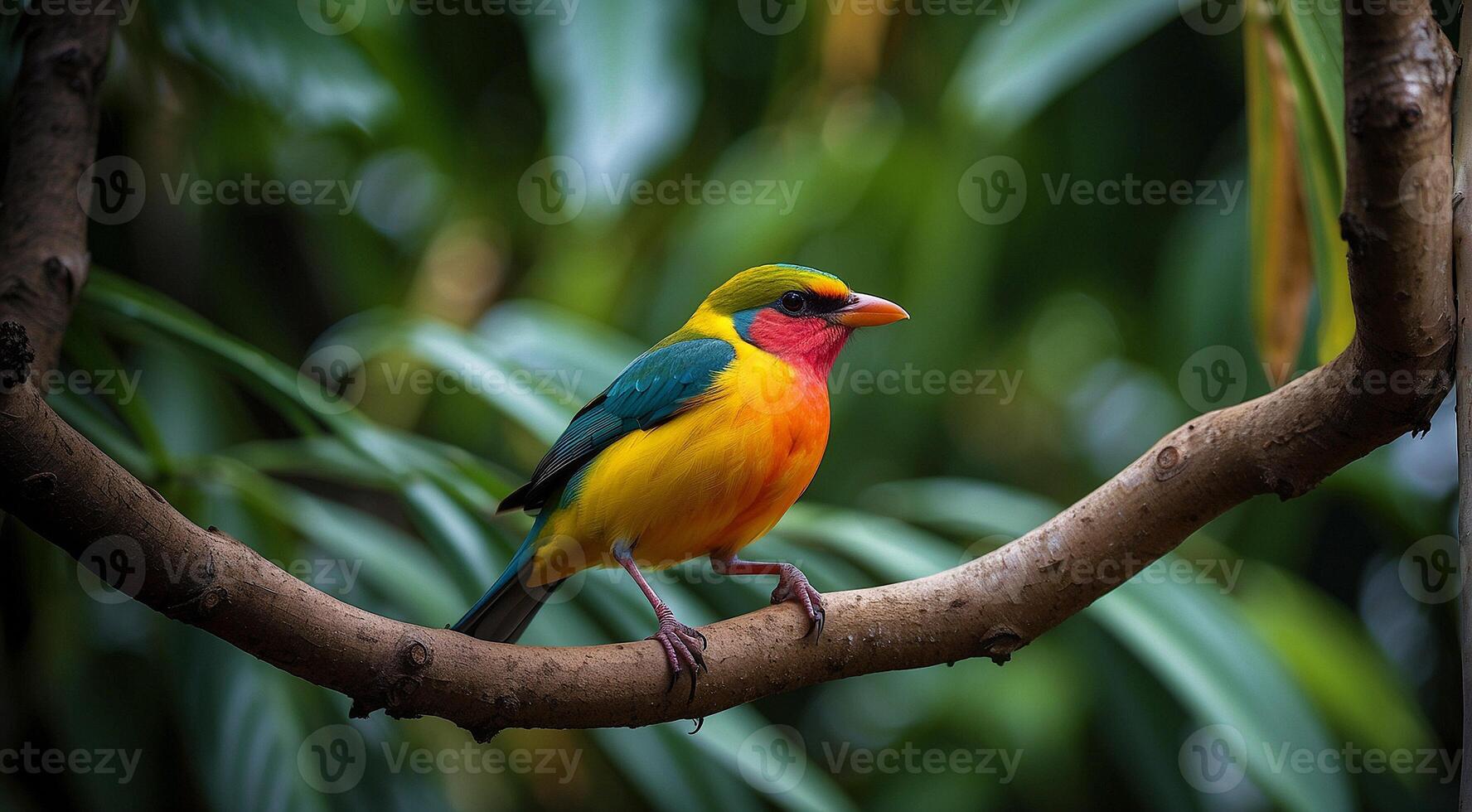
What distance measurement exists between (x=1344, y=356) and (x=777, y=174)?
384cm

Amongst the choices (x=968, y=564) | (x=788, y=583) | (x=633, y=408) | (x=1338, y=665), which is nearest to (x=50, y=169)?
(x=633, y=408)

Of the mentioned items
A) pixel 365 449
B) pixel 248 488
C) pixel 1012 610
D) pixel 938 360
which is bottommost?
pixel 248 488

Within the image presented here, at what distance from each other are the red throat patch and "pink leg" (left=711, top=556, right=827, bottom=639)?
→ 1.77 ft

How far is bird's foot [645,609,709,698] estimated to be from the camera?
2195mm

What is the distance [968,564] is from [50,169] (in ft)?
7.88

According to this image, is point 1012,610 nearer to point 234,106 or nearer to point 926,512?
point 926,512

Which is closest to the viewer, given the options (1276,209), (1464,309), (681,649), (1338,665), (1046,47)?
(1464,309)

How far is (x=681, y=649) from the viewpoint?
2211mm

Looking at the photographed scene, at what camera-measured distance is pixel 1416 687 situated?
5.24 m

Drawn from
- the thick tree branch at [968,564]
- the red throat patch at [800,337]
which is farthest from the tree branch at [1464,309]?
the red throat patch at [800,337]

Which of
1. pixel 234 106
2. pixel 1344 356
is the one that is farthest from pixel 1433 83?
pixel 234 106

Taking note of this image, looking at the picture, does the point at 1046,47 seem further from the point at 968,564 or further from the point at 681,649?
the point at 681,649

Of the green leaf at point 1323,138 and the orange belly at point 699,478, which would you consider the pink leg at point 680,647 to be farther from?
the green leaf at point 1323,138

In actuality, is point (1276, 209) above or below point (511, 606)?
above
